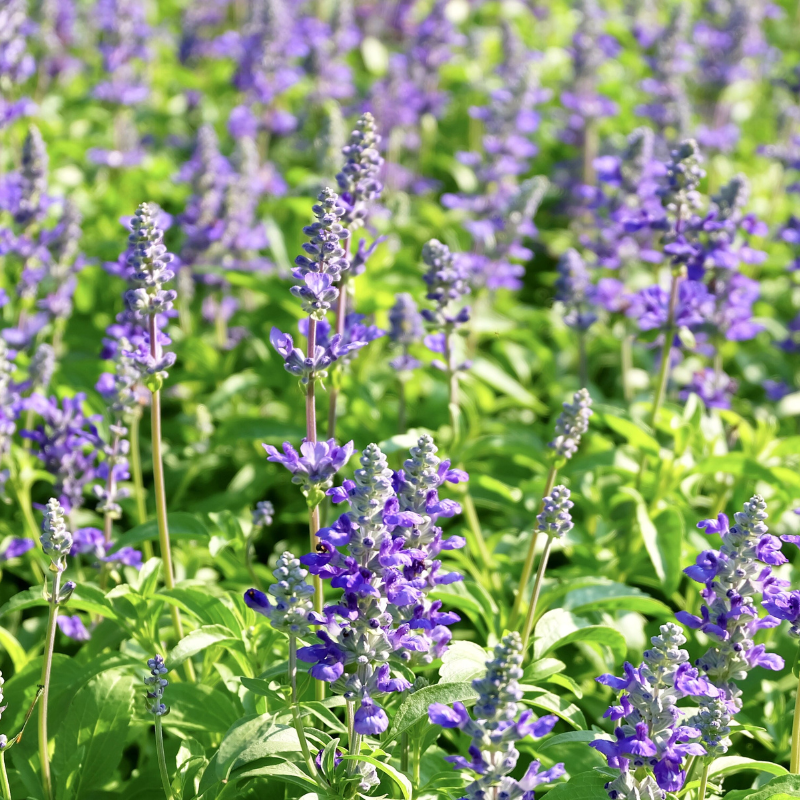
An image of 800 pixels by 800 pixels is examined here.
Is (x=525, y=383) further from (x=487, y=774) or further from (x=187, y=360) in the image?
(x=487, y=774)

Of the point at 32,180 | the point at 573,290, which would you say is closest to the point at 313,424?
the point at 573,290

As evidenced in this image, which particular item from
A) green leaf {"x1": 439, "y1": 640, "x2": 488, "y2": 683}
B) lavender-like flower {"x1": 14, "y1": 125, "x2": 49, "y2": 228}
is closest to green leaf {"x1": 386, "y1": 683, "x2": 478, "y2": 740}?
green leaf {"x1": 439, "y1": 640, "x2": 488, "y2": 683}

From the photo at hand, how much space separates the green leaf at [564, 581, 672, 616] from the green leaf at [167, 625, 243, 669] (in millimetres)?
1706

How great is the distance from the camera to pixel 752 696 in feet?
16.4

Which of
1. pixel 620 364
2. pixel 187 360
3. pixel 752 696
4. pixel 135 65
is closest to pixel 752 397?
pixel 620 364

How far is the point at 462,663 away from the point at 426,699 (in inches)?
14.8

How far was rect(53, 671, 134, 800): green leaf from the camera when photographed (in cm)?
420

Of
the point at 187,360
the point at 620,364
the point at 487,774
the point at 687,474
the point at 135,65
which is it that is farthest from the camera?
the point at 135,65

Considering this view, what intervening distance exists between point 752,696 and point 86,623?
3.54 meters

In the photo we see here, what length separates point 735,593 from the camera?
3711 mm

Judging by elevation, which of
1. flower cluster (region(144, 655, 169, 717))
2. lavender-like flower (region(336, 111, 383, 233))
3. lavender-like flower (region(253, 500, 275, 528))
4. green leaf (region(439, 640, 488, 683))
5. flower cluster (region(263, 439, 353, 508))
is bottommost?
green leaf (region(439, 640, 488, 683))

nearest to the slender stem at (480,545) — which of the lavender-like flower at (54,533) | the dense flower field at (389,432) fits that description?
the dense flower field at (389,432)

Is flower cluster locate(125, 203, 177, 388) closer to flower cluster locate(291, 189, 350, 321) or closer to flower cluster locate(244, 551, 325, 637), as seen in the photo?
flower cluster locate(291, 189, 350, 321)

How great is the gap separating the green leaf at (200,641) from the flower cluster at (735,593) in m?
1.84
